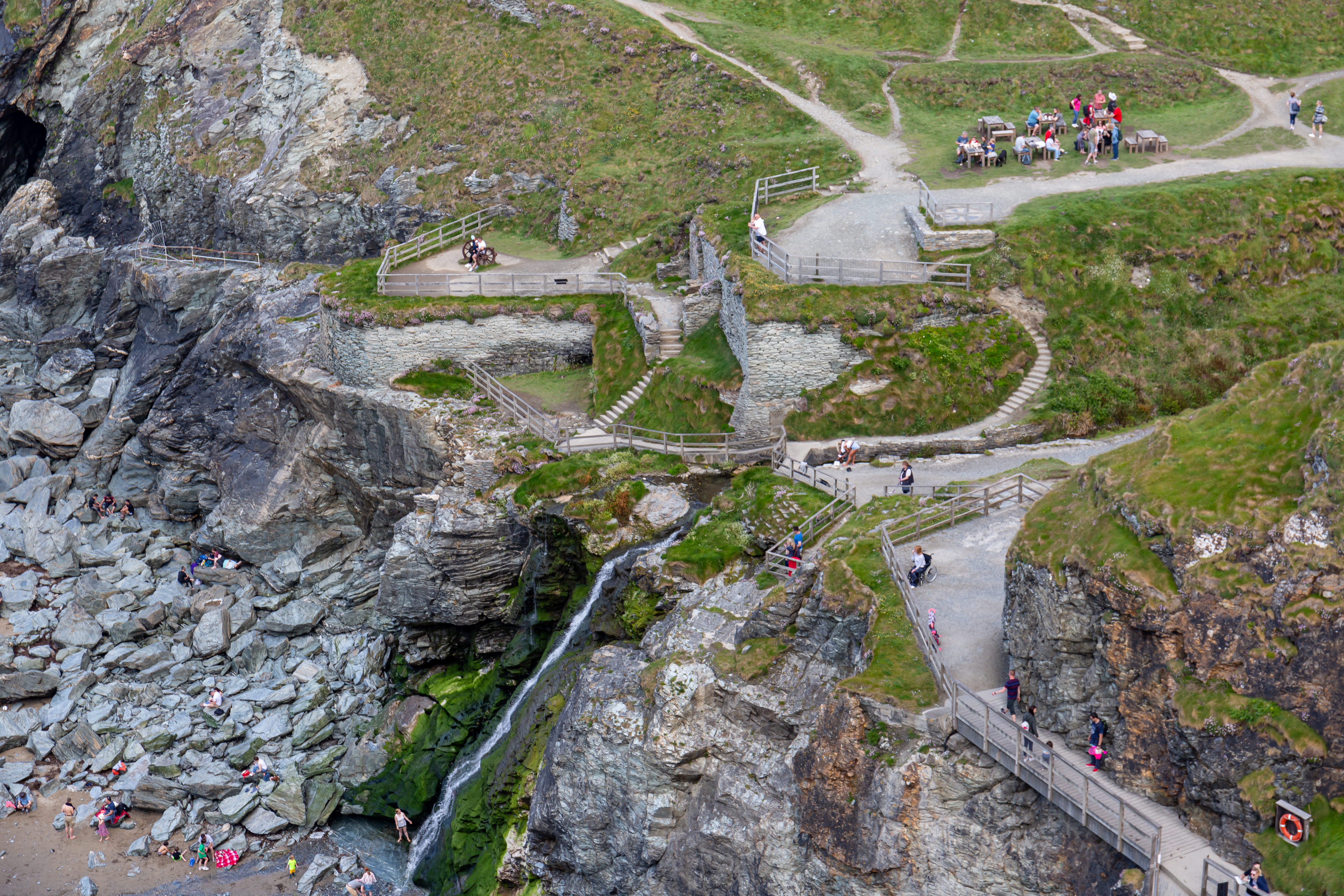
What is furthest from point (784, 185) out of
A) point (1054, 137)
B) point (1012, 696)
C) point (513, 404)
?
point (1012, 696)

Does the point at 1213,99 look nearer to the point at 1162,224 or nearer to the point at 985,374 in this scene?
the point at 1162,224

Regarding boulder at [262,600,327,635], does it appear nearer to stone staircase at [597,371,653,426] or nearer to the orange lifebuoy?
stone staircase at [597,371,653,426]

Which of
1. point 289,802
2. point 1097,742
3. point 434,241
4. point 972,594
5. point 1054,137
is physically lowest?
point 289,802

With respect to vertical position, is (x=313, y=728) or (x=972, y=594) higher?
(x=972, y=594)

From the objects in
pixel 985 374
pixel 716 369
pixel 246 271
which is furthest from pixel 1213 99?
pixel 246 271

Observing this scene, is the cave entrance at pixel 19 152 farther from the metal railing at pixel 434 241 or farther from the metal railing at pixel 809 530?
the metal railing at pixel 809 530

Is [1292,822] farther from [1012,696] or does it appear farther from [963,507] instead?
[963,507]
